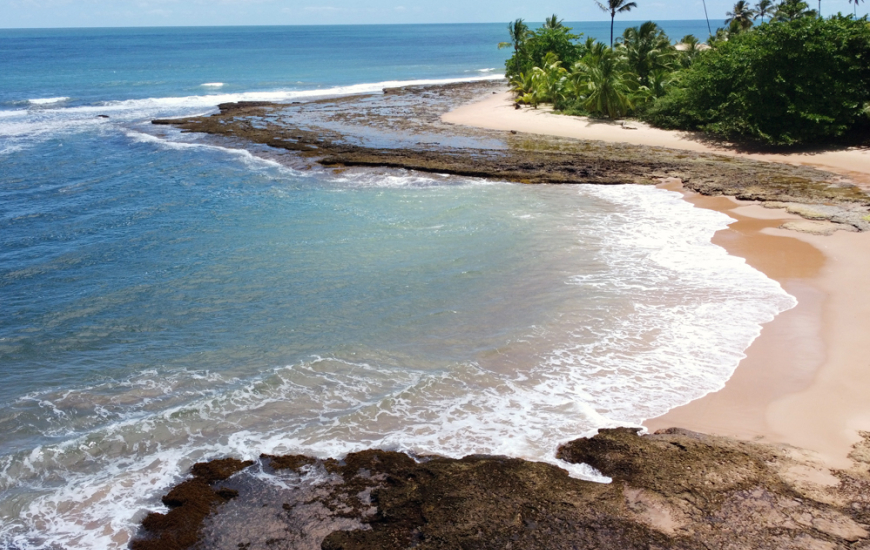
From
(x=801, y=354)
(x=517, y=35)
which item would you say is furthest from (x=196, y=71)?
(x=801, y=354)

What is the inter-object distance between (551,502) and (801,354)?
5926mm

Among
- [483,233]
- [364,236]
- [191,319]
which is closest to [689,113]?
[483,233]

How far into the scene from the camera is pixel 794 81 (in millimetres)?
22422

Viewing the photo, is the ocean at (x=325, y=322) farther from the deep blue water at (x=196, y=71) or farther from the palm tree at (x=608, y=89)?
the deep blue water at (x=196, y=71)

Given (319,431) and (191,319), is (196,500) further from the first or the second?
(191,319)

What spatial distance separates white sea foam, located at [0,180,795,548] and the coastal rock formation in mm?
430

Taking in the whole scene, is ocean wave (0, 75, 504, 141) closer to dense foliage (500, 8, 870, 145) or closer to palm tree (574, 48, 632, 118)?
palm tree (574, 48, 632, 118)

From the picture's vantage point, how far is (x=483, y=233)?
51.1 feet

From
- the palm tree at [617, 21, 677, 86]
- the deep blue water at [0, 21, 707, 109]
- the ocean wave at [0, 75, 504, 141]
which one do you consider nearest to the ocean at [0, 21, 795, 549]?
the ocean wave at [0, 75, 504, 141]

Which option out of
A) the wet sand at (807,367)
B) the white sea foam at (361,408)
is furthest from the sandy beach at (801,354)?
the white sea foam at (361,408)

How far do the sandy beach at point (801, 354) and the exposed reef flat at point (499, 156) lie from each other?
1886 millimetres

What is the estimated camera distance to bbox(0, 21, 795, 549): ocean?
25.6ft

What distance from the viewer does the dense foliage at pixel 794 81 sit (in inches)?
862

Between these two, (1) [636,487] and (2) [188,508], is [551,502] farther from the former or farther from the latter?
Result: (2) [188,508]
